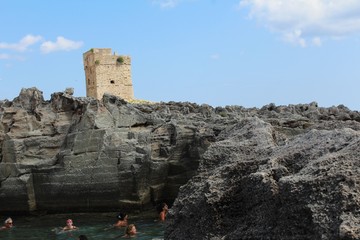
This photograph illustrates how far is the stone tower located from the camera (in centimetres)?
4647

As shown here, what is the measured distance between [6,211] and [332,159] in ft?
54.1

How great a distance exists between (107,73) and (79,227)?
32.4m

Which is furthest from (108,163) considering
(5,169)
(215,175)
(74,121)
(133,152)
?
(215,175)

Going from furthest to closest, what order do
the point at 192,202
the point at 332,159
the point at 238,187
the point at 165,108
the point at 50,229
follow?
1. the point at 165,108
2. the point at 50,229
3. the point at 192,202
4. the point at 238,187
5. the point at 332,159

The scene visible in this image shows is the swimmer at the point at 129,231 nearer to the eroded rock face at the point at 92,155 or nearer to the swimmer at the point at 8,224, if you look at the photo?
the eroded rock face at the point at 92,155

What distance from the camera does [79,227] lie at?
15.5m

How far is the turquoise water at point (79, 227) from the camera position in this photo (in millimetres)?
14086

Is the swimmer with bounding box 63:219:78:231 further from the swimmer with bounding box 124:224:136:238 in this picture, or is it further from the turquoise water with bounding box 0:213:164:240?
the swimmer with bounding box 124:224:136:238

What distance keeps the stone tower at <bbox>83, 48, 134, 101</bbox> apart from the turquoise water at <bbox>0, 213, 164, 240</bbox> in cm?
2933

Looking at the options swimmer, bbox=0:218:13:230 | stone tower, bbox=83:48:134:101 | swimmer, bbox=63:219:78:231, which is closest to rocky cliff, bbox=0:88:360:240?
swimmer, bbox=0:218:13:230

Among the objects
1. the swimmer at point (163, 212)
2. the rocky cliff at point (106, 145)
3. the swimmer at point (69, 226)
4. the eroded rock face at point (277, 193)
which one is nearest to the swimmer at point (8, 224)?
the rocky cliff at point (106, 145)

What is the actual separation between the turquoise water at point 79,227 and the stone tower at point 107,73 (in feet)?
96.2

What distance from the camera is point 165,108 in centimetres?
2008

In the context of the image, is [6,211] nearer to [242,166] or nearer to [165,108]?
[165,108]
